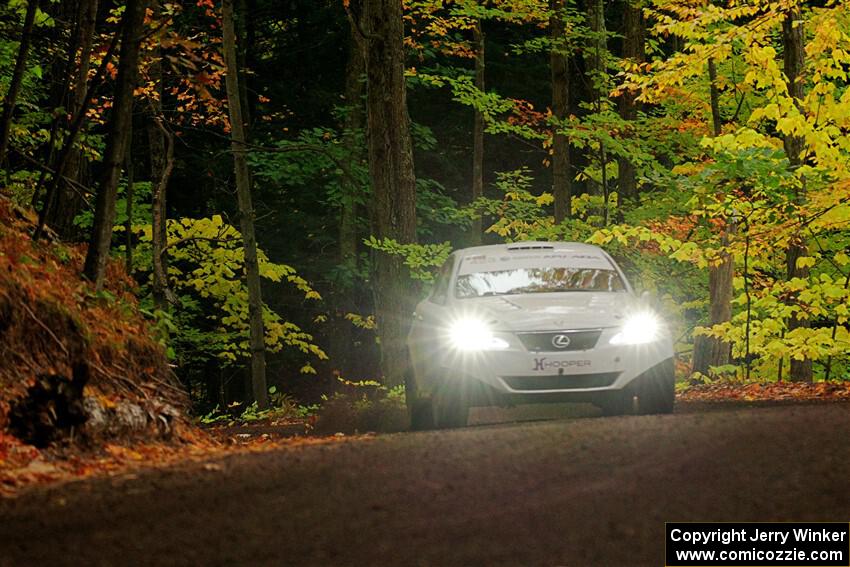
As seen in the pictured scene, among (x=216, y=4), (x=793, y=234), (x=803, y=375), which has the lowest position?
(x=803, y=375)

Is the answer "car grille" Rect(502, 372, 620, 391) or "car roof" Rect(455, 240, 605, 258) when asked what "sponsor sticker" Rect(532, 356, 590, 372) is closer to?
"car grille" Rect(502, 372, 620, 391)

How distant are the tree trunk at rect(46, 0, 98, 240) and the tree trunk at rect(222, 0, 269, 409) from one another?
4442mm

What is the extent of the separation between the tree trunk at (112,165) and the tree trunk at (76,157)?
165cm

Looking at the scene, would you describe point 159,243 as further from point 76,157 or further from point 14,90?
point 14,90

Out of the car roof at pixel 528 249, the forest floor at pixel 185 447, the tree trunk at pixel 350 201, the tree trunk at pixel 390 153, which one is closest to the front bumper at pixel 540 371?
the forest floor at pixel 185 447

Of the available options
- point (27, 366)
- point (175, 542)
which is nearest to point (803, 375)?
point (27, 366)

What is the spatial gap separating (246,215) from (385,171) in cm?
577

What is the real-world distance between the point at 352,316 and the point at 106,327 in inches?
704

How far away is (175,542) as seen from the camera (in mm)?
5188

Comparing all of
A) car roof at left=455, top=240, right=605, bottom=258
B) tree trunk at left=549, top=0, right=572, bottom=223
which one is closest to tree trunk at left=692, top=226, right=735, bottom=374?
tree trunk at left=549, top=0, right=572, bottom=223

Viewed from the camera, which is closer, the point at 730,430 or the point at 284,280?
the point at 730,430

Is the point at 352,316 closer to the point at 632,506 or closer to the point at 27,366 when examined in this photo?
the point at 27,366

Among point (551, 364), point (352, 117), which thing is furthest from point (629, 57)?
point (551, 364)

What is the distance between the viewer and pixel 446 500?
5906 millimetres
